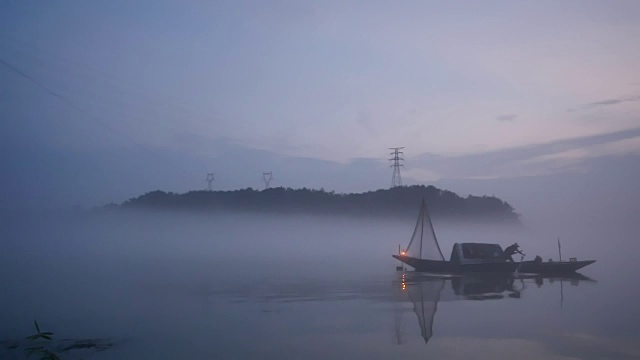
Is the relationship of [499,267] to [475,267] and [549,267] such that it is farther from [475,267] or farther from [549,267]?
[549,267]

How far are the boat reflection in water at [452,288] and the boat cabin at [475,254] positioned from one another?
89cm

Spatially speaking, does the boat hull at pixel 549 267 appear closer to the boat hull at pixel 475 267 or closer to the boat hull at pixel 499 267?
the boat hull at pixel 499 267

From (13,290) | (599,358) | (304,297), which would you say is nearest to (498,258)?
(304,297)

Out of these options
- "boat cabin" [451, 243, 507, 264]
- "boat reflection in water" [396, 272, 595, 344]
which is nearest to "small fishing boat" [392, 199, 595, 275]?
"boat cabin" [451, 243, 507, 264]

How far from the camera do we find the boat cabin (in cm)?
3778

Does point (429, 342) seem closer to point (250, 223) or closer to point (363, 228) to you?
point (363, 228)

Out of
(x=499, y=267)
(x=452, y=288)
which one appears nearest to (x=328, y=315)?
(x=452, y=288)

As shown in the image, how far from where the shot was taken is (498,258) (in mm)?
38219

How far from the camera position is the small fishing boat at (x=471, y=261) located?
1474 inches

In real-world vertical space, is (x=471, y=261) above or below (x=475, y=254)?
below

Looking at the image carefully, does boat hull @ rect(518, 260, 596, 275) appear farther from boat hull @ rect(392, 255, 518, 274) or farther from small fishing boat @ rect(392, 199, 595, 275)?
boat hull @ rect(392, 255, 518, 274)

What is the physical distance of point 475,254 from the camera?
38.2m

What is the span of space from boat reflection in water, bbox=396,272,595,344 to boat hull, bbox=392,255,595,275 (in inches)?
14.9

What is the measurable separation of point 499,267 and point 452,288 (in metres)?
6.29
